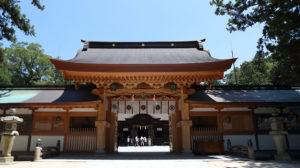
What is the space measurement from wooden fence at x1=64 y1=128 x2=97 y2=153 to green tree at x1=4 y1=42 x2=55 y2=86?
2151 centimetres

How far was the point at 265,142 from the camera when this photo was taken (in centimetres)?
1097

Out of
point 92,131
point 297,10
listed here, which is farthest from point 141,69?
point 297,10

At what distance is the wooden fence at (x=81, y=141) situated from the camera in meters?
10.7

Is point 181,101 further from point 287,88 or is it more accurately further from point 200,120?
point 287,88

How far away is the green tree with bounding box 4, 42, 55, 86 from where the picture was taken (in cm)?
2783

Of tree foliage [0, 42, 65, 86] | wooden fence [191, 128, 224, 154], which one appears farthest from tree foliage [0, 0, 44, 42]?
tree foliage [0, 42, 65, 86]

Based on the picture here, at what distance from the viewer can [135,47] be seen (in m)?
14.6

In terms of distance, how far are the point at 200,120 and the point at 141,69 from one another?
5.77 metres

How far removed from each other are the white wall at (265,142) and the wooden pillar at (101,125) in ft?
28.0

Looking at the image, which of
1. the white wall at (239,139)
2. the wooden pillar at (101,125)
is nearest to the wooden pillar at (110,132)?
the wooden pillar at (101,125)

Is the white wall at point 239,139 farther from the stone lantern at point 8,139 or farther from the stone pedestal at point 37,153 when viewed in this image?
the stone lantern at point 8,139

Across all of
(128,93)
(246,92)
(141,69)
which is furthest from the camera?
(246,92)

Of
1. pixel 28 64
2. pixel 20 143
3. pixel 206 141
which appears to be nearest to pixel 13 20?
pixel 20 143

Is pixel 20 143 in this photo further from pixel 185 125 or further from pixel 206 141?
pixel 206 141
